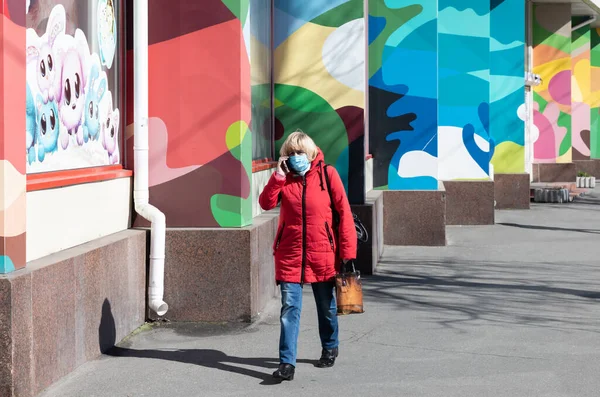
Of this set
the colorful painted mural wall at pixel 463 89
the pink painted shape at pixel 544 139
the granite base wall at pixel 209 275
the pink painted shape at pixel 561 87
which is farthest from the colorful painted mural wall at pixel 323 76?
the pink painted shape at pixel 544 139

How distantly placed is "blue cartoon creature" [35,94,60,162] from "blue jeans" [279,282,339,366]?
1675 millimetres

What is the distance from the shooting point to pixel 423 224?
14.7 metres

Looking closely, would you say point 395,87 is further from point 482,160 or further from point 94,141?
point 94,141

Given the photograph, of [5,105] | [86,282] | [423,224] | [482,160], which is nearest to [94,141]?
[86,282]

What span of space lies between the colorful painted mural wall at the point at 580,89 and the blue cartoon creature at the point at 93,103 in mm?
26635

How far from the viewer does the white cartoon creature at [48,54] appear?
241 inches

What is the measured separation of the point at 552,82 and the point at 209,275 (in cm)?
2124

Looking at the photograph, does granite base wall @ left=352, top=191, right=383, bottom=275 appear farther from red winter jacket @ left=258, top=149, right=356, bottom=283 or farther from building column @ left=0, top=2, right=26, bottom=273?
building column @ left=0, top=2, right=26, bottom=273

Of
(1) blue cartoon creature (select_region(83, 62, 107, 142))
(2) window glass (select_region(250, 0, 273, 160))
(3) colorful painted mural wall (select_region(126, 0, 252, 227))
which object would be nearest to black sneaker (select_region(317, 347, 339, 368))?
(3) colorful painted mural wall (select_region(126, 0, 252, 227))

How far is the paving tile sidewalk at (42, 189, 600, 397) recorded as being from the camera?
19.9 ft

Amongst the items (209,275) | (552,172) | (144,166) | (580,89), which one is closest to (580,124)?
(580,89)

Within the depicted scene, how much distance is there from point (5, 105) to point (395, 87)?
10484 millimetres

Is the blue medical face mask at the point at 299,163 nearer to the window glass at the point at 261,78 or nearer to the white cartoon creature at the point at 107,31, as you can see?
the white cartoon creature at the point at 107,31

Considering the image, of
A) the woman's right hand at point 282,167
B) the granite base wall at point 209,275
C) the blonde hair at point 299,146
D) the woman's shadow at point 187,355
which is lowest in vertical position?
the woman's shadow at point 187,355
